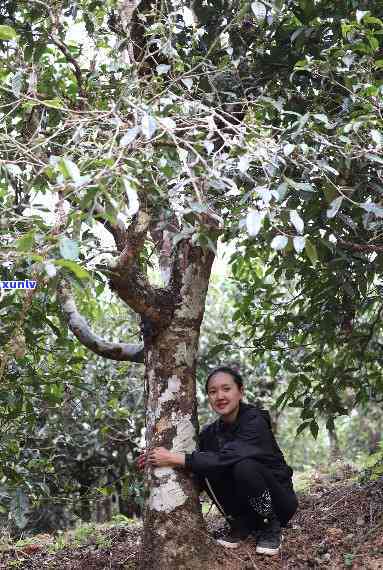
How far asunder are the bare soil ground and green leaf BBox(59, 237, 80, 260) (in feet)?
6.51

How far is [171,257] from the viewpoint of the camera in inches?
157

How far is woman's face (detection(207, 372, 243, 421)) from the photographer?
3.95m

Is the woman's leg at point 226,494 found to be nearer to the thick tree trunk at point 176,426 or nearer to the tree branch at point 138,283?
the thick tree trunk at point 176,426

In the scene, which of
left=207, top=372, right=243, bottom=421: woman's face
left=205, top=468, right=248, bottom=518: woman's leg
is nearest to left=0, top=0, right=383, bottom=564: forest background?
left=207, top=372, right=243, bottom=421: woman's face

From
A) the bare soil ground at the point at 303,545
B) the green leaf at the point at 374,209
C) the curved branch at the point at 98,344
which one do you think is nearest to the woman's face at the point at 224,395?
the curved branch at the point at 98,344

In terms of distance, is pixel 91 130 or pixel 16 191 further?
pixel 16 191

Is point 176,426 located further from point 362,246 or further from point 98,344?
point 362,246

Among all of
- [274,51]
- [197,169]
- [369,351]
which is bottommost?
[369,351]

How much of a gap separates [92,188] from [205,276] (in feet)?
5.66

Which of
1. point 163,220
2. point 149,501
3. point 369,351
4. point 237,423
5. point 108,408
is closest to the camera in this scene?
point 163,220

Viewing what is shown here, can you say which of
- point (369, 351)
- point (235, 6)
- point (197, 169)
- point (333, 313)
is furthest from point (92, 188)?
point (369, 351)

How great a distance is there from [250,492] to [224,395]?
55 centimetres

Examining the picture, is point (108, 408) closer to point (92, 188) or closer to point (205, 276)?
point (205, 276)

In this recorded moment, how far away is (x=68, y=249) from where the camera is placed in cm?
220
